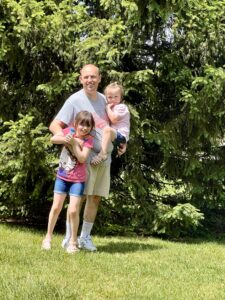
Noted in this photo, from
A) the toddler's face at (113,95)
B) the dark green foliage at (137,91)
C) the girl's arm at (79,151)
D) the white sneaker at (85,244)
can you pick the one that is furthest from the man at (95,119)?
the dark green foliage at (137,91)

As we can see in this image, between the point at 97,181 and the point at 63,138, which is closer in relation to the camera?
the point at 63,138

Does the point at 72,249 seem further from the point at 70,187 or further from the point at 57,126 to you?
the point at 57,126

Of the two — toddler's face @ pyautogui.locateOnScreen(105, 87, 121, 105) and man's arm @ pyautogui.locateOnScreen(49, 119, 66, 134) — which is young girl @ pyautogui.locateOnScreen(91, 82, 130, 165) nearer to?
toddler's face @ pyautogui.locateOnScreen(105, 87, 121, 105)

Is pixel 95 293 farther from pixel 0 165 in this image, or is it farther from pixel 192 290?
pixel 0 165

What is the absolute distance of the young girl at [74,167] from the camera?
17.6 ft

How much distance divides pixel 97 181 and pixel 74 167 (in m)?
0.40

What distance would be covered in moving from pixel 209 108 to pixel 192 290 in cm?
306

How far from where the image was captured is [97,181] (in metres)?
5.73

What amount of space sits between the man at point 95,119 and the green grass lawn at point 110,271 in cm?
44

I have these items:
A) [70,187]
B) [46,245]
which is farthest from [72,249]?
[70,187]

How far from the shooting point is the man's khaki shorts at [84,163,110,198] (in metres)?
5.63

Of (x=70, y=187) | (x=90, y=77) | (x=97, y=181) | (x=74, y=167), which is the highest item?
(x=90, y=77)

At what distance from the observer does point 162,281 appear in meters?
4.62

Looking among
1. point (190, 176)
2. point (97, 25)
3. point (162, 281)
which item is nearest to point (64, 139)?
point (162, 281)
